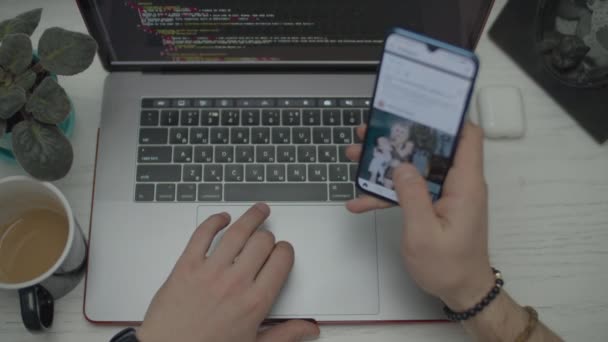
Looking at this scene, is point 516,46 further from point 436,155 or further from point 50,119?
point 50,119

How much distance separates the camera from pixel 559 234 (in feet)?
2.14

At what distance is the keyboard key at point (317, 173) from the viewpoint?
0.63 m

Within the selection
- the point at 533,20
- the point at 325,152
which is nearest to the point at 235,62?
the point at 325,152

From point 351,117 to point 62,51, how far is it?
32 centimetres

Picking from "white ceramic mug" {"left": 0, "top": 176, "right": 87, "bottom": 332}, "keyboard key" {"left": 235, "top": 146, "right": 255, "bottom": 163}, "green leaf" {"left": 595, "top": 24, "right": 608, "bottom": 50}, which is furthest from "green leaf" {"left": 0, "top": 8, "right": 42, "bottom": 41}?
"green leaf" {"left": 595, "top": 24, "right": 608, "bottom": 50}

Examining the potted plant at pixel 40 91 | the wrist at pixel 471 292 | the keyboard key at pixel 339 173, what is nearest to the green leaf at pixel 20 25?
the potted plant at pixel 40 91

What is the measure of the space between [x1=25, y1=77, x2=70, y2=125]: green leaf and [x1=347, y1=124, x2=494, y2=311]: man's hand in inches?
13.0

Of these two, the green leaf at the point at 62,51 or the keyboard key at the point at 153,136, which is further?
the keyboard key at the point at 153,136

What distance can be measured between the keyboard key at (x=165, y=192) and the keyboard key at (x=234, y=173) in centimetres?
6

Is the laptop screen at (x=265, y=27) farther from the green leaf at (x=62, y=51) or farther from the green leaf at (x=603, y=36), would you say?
the green leaf at (x=603, y=36)

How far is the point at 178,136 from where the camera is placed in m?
0.65

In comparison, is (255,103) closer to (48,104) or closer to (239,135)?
(239,135)

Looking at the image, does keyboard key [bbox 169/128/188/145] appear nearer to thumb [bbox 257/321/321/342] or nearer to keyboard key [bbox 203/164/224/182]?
keyboard key [bbox 203/164/224/182]

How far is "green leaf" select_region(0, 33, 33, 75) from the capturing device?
0.52 m
